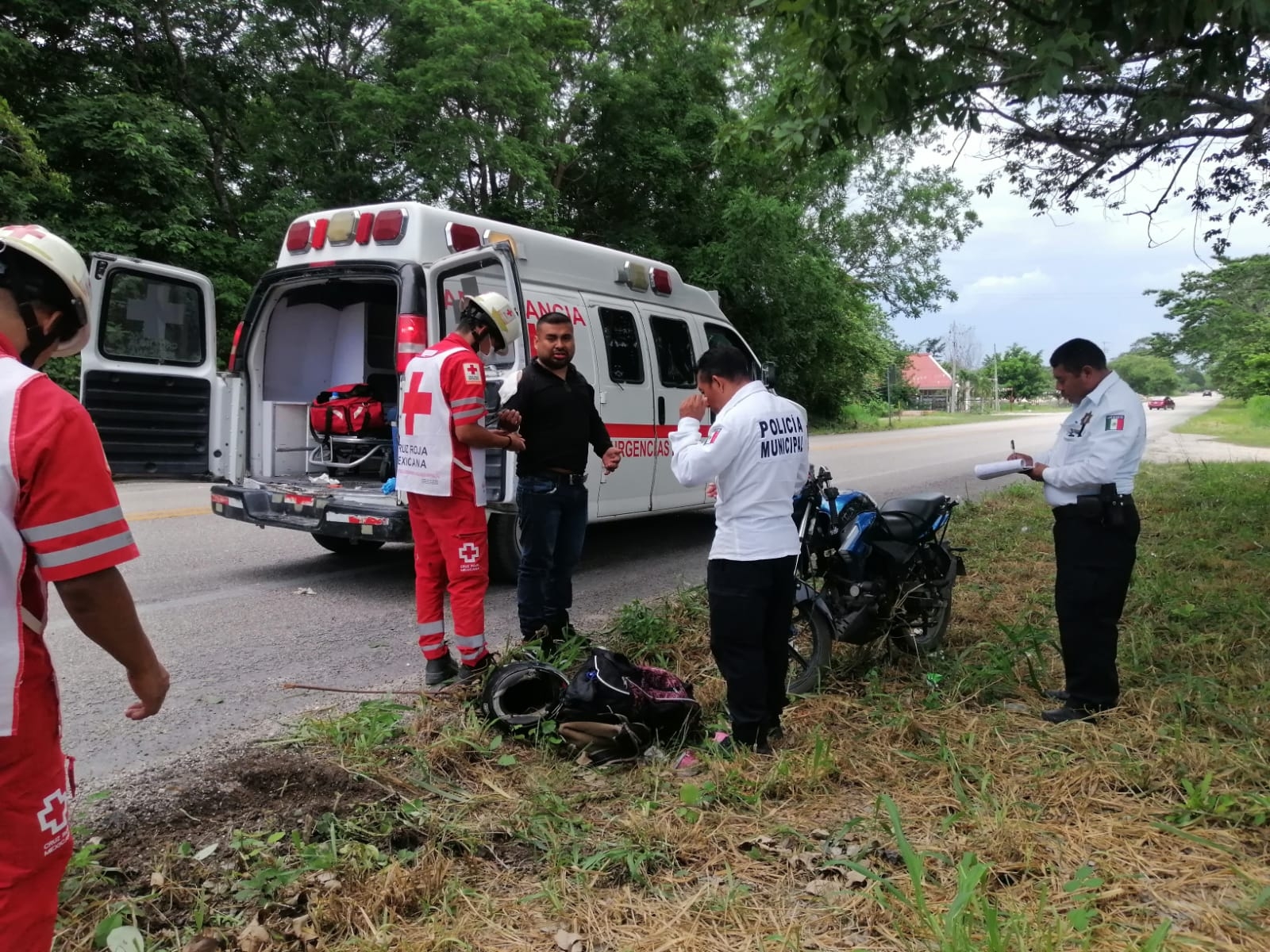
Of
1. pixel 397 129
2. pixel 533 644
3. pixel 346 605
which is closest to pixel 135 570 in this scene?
pixel 346 605

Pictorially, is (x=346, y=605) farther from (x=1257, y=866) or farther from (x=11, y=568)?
(x=1257, y=866)

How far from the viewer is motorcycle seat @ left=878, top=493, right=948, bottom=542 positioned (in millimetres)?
4555

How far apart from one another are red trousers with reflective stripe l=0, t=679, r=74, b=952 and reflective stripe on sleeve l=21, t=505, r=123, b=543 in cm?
28

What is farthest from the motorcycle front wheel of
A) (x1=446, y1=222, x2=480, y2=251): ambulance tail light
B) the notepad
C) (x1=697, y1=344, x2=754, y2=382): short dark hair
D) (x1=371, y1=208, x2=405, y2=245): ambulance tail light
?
(x1=371, y1=208, x2=405, y2=245): ambulance tail light

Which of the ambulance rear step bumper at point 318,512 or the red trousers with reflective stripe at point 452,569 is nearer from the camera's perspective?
the red trousers with reflective stripe at point 452,569

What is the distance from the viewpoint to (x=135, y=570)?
652 centimetres

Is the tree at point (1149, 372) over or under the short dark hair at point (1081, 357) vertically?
over

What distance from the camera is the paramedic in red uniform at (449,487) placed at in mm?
4215

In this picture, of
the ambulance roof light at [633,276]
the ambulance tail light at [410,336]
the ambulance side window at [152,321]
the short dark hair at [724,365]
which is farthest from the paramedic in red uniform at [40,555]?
the ambulance roof light at [633,276]

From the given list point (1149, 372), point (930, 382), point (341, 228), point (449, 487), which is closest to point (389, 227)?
point (341, 228)

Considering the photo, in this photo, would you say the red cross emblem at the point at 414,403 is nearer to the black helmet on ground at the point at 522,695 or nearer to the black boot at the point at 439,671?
the black boot at the point at 439,671

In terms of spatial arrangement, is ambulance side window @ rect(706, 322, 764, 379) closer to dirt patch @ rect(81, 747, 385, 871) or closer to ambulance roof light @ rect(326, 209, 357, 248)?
ambulance roof light @ rect(326, 209, 357, 248)

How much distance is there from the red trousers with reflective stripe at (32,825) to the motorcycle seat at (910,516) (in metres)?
3.71

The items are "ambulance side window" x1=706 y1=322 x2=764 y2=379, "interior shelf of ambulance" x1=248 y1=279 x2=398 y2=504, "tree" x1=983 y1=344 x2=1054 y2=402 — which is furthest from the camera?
"tree" x1=983 y1=344 x2=1054 y2=402
